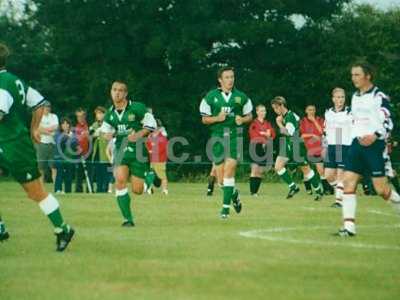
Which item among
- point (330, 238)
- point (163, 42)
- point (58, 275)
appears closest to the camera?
point (58, 275)

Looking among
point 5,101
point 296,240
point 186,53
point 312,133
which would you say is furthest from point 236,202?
point 186,53

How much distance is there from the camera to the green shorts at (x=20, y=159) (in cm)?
1152

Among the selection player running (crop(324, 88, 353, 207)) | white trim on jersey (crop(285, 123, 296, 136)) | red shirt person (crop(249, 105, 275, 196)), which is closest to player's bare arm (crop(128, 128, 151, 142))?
player running (crop(324, 88, 353, 207))

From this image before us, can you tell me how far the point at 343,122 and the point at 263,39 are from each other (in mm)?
29243

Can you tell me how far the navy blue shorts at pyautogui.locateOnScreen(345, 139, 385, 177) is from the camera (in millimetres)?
13234

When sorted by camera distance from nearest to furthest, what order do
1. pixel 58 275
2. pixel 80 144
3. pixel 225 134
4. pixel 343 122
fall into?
1. pixel 58 275
2. pixel 225 134
3. pixel 343 122
4. pixel 80 144

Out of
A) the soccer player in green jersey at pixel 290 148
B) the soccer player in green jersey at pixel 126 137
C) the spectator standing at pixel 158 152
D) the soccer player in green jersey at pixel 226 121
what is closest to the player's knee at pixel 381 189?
the soccer player in green jersey at pixel 226 121

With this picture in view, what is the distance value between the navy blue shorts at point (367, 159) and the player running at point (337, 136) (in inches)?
250

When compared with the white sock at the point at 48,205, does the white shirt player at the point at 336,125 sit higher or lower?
higher

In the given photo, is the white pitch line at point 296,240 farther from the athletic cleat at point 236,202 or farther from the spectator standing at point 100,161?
the spectator standing at point 100,161

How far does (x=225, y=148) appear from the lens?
16625 mm

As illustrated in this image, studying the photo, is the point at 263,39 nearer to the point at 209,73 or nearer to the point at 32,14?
the point at 209,73

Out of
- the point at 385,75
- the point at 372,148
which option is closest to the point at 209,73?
the point at 385,75

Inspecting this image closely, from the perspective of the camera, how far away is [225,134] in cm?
1661
